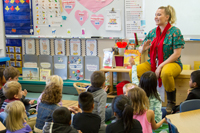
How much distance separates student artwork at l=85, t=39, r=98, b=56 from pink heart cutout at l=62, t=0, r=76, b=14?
0.69 m

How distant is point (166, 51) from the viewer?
10.8 ft

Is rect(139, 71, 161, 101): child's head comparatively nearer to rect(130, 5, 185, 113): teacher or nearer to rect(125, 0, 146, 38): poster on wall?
rect(130, 5, 185, 113): teacher

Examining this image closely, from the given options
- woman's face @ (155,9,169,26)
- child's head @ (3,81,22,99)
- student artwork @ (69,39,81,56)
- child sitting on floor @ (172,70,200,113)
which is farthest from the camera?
student artwork @ (69,39,81,56)

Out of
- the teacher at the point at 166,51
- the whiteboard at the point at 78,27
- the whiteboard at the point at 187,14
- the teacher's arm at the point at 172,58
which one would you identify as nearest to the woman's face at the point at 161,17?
the teacher at the point at 166,51

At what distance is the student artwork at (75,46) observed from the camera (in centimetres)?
462

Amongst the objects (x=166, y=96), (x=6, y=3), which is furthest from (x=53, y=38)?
(x=166, y=96)

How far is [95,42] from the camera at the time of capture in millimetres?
4500

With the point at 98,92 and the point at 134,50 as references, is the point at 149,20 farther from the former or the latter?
the point at 98,92

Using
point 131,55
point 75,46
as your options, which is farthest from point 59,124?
point 75,46

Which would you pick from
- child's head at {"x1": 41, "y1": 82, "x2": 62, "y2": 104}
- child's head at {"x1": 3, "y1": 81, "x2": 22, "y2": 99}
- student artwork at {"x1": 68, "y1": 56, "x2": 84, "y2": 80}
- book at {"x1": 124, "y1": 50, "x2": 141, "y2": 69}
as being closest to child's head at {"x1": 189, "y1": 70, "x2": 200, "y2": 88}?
child's head at {"x1": 41, "y1": 82, "x2": 62, "y2": 104}

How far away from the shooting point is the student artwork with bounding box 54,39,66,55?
15.5 feet

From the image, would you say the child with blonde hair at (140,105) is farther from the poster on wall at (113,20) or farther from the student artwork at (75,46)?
the student artwork at (75,46)

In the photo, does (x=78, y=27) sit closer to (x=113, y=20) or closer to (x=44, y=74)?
(x=113, y=20)

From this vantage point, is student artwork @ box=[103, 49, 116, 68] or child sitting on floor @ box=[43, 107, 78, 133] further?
student artwork @ box=[103, 49, 116, 68]
